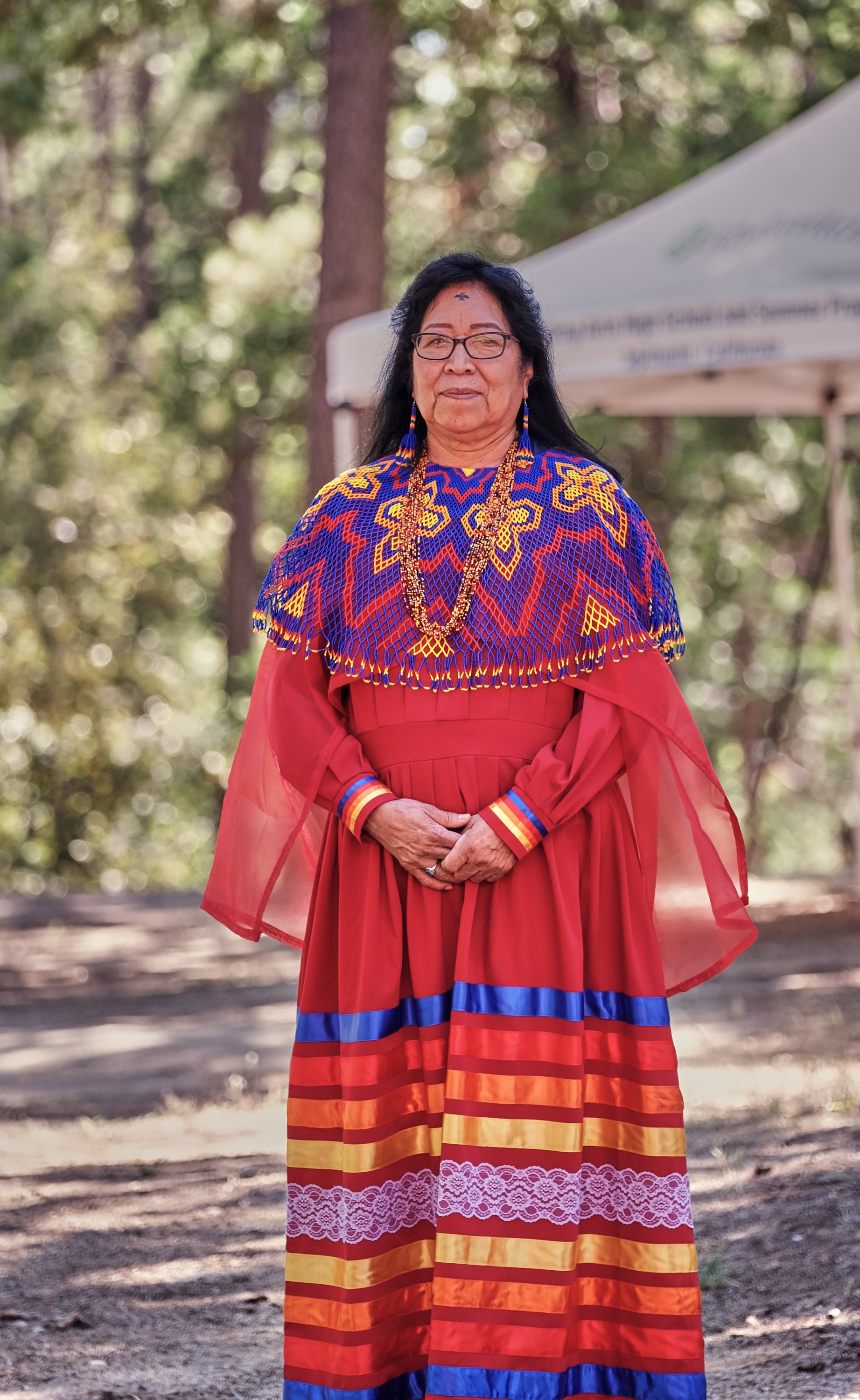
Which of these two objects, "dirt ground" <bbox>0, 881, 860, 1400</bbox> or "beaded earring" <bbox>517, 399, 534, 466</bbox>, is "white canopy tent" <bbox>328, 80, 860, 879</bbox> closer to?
"dirt ground" <bbox>0, 881, 860, 1400</bbox>

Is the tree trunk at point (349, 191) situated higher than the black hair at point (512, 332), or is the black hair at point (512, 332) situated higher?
the tree trunk at point (349, 191)

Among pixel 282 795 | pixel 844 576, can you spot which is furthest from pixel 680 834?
pixel 844 576

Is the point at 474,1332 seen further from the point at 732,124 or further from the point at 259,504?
the point at 259,504

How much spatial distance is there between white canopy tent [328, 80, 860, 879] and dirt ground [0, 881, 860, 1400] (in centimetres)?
273

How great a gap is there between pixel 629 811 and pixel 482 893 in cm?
35

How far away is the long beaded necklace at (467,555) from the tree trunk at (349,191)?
767 cm

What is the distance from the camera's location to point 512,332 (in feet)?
9.66

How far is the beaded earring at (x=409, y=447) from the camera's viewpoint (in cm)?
299

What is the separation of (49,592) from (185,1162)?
1021 centimetres

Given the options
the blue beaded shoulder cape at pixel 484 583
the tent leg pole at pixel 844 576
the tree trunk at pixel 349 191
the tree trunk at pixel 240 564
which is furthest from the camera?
the tree trunk at pixel 240 564

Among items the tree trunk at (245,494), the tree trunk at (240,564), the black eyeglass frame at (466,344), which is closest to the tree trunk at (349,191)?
the tree trunk at (245,494)

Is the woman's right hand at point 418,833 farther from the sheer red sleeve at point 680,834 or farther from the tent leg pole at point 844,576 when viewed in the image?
the tent leg pole at point 844,576

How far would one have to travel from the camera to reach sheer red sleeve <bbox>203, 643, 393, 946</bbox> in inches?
112

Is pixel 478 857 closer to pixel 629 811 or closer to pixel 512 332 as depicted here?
pixel 629 811
